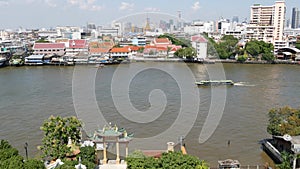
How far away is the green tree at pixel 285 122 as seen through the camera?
21.8ft

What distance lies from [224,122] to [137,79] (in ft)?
27.5

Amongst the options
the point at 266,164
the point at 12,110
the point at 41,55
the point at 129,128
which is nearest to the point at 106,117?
the point at 129,128

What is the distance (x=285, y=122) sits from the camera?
6.98 meters

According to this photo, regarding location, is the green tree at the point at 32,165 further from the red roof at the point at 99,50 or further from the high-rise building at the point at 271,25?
the high-rise building at the point at 271,25

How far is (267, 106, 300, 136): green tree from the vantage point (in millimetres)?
6656

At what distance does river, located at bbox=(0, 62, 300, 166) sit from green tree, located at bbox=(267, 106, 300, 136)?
68 centimetres

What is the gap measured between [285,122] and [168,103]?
16.5 ft

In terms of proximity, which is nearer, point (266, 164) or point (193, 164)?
point (193, 164)

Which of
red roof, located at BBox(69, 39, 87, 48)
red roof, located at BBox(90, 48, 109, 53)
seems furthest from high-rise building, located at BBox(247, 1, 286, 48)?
red roof, located at BBox(69, 39, 87, 48)

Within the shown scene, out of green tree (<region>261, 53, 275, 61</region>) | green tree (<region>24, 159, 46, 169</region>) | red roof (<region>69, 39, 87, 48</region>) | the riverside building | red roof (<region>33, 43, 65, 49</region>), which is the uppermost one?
the riverside building

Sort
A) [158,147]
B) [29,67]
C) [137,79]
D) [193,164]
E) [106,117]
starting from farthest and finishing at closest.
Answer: [29,67], [137,79], [106,117], [158,147], [193,164]

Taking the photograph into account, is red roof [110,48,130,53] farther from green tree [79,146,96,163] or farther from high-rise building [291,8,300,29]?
high-rise building [291,8,300,29]

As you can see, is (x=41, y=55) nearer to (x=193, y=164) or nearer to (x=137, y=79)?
(x=137, y=79)

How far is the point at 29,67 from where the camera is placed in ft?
74.3
